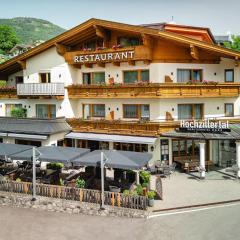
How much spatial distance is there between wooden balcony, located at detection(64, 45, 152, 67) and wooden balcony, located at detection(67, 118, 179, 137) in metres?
5.19

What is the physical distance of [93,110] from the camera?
32781 mm

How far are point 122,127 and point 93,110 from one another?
169 inches

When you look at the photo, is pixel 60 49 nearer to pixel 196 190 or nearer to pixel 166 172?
pixel 166 172

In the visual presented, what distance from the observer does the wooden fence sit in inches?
763

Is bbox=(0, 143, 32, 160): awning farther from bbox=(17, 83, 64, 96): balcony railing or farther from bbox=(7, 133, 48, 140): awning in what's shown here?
bbox=(17, 83, 64, 96): balcony railing

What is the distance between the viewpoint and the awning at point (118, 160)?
20188 millimetres

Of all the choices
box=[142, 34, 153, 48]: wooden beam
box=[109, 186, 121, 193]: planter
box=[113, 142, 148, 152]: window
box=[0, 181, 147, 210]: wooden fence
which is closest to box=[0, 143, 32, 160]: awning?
box=[0, 181, 147, 210]: wooden fence

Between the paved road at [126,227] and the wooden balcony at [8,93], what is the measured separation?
17.9 meters

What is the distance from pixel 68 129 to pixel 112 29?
9.60m

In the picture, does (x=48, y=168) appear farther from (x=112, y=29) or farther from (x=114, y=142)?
(x=112, y=29)

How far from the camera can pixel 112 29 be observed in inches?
1196

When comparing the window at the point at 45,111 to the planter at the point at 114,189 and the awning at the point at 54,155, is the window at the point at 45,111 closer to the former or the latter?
the awning at the point at 54,155

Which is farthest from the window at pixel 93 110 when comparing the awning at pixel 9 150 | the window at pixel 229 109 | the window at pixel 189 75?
the window at pixel 229 109

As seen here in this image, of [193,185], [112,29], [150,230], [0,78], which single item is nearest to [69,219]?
[150,230]
